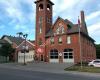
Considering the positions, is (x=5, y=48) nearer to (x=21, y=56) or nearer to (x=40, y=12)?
(x=21, y=56)

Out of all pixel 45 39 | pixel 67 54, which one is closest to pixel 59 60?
pixel 67 54

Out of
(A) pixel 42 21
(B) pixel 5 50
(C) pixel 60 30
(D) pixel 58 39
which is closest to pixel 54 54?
(D) pixel 58 39

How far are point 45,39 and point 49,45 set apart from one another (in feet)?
7.94

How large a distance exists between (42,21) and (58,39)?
7949mm

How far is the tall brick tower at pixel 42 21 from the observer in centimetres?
6212

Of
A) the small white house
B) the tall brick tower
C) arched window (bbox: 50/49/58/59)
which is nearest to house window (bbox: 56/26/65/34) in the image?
the tall brick tower

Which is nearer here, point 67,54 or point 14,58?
point 67,54

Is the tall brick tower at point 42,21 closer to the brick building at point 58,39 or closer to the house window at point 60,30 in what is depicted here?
the brick building at point 58,39

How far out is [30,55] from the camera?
2670 inches

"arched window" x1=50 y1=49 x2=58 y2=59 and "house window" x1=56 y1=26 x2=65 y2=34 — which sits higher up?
"house window" x1=56 y1=26 x2=65 y2=34

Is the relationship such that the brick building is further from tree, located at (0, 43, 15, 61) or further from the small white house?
Result: tree, located at (0, 43, 15, 61)

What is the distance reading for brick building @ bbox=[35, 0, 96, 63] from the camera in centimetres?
5597

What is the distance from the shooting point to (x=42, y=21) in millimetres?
62844

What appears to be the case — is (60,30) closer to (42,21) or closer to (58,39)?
(58,39)
